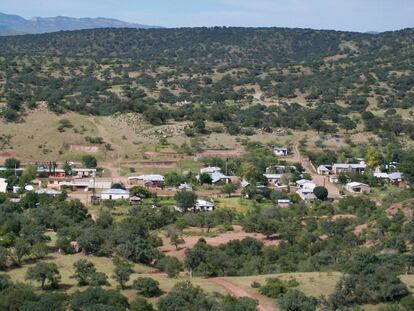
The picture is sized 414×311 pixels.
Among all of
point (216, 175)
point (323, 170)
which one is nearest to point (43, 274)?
point (216, 175)

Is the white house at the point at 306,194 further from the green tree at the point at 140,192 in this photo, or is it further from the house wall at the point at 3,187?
the house wall at the point at 3,187

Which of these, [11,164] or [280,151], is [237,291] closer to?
[11,164]

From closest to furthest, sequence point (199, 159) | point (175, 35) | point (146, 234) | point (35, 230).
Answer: point (35, 230), point (146, 234), point (199, 159), point (175, 35)

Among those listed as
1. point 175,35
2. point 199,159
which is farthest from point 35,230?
point 175,35

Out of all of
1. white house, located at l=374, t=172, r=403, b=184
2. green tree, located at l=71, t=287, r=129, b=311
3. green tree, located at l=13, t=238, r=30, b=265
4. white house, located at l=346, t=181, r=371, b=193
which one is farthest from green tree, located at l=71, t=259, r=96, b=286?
white house, located at l=374, t=172, r=403, b=184

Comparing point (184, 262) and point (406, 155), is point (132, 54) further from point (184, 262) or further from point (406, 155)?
point (184, 262)

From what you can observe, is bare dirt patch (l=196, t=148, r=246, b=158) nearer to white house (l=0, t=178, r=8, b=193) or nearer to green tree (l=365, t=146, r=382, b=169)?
green tree (l=365, t=146, r=382, b=169)
